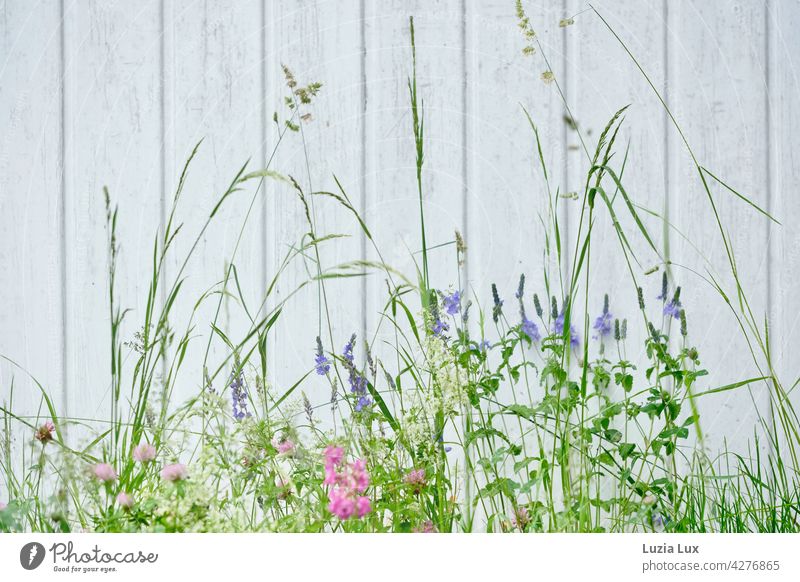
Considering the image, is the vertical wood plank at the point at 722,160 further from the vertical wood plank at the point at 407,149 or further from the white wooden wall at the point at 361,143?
the vertical wood plank at the point at 407,149

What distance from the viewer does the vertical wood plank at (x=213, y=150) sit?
150 centimetres

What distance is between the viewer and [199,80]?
1513 mm

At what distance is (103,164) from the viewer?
152 cm

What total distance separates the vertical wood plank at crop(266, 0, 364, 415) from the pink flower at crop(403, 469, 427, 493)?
38cm

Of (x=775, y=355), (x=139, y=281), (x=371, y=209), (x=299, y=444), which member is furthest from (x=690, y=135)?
(x=139, y=281)

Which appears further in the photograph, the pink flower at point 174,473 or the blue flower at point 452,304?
the blue flower at point 452,304

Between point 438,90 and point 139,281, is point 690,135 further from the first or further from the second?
point 139,281

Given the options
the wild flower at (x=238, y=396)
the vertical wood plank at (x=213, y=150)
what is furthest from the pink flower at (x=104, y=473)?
the vertical wood plank at (x=213, y=150)

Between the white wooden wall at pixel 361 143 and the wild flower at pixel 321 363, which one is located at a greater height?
the white wooden wall at pixel 361 143

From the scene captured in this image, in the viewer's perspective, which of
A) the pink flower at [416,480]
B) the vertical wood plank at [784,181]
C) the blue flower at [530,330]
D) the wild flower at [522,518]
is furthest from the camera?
the vertical wood plank at [784,181]

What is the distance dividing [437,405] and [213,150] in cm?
72

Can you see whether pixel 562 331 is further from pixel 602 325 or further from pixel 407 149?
Result: pixel 407 149

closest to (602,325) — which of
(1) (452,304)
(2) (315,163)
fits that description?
(1) (452,304)

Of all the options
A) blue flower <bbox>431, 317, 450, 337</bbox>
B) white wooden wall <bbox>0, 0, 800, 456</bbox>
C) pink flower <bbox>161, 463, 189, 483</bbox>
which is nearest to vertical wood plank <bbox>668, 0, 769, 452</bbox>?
white wooden wall <bbox>0, 0, 800, 456</bbox>
